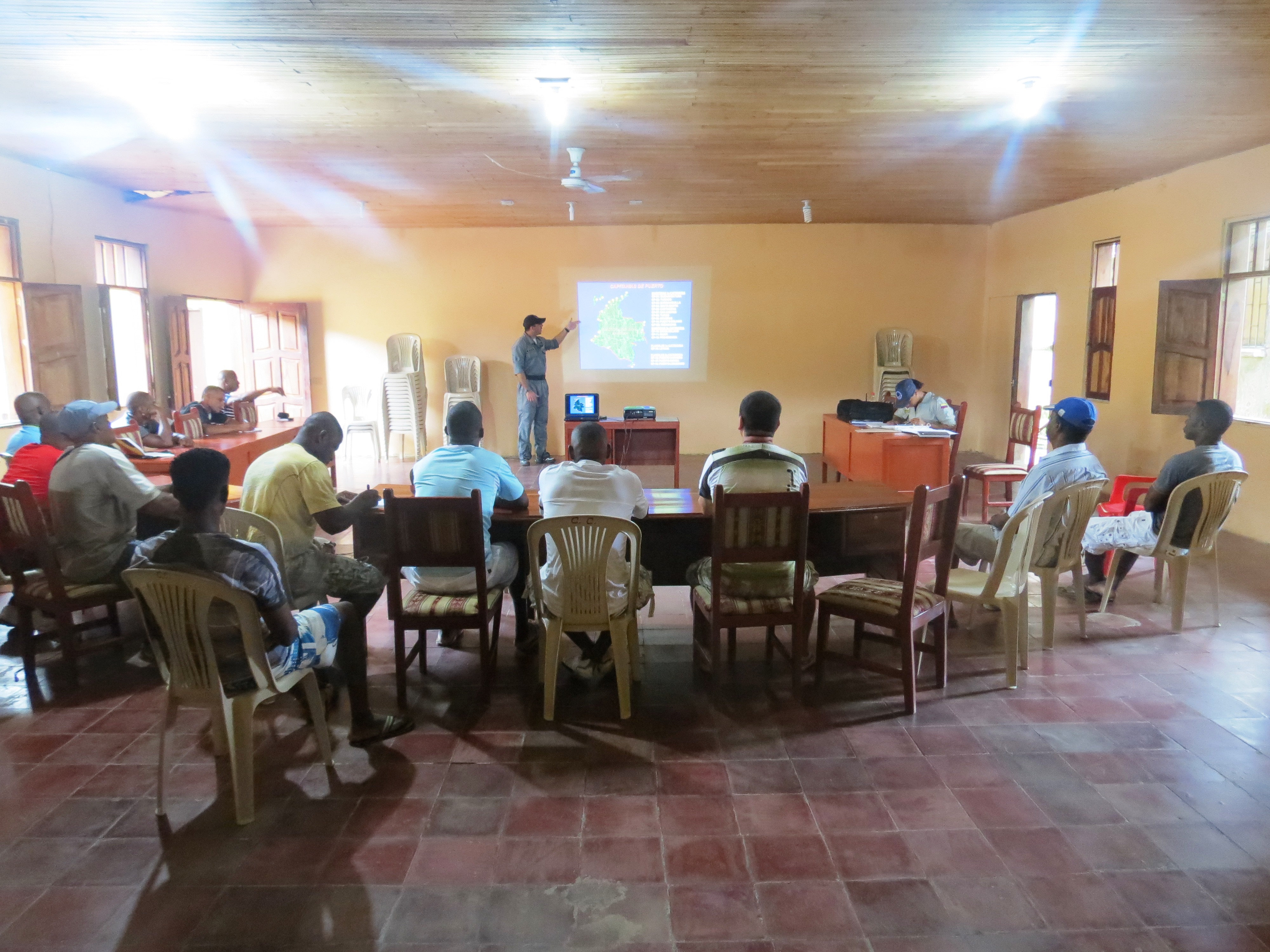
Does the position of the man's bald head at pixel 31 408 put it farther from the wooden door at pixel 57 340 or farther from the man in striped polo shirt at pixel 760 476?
the man in striped polo shirt at pixel 760 476

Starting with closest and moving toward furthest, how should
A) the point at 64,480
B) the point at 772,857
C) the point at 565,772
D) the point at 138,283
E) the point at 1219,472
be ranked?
the point at 772,857 < the point at 565,772 < the point at 64,480 < the point at 1219,472 < the point at 138,283

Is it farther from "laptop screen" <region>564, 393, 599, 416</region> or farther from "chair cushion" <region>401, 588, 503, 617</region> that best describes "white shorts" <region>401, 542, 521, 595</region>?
"laptop screen" <region>564, 393, 599, 416</region>

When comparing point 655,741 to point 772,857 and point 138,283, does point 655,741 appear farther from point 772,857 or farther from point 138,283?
point 138,283

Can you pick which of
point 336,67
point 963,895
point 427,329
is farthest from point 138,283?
point 963,895

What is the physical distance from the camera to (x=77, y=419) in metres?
3.31

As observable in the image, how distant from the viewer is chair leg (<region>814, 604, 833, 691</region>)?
323cm

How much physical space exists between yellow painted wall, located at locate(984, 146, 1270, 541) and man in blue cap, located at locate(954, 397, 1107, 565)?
2.65m

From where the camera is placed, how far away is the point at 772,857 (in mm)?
2193

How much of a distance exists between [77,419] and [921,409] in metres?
5.84

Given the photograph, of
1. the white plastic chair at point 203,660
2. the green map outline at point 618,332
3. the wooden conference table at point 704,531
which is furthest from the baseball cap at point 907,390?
the white plastic chair at point 203,660

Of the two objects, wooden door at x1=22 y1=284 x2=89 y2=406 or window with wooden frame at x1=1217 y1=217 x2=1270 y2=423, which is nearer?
window with wooden frame at x1=1217 y1=217 x2=1270 y2=423

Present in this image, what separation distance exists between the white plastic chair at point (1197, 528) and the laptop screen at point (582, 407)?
14.7ft

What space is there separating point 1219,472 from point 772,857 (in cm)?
290

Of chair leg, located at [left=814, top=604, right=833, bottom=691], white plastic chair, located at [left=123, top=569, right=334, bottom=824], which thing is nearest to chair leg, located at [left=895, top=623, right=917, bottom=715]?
chair leg, located at [left=814, top=604, right=833, bottom=691]
